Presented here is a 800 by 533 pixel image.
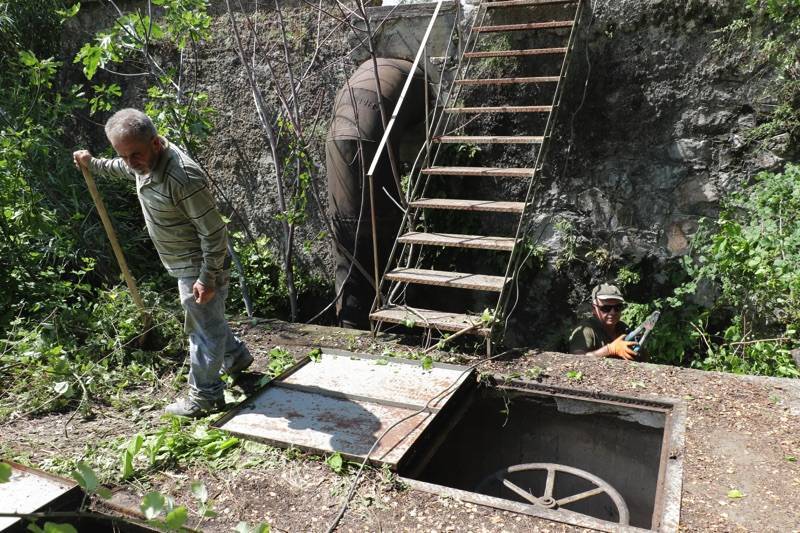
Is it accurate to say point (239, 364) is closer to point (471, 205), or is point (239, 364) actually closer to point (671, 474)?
point (471, 205)

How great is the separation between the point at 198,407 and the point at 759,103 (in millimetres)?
4533

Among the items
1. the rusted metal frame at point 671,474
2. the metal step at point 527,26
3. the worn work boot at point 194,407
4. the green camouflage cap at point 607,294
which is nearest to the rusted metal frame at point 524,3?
the metal step at point 527,26

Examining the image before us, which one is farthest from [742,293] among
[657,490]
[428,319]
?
[428,319]

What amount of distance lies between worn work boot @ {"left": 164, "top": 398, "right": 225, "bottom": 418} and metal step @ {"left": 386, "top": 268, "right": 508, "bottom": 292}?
1632mm

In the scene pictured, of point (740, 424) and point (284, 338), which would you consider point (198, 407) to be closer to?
point (284, 338)

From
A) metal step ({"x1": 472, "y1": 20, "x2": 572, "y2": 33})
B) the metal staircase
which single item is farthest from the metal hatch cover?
metal step ({"x1": 472, "y1": 20, "x2": 572, "y2": 33})

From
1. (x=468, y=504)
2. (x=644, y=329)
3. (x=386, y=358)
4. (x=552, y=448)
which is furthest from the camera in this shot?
(x=644, y=329)

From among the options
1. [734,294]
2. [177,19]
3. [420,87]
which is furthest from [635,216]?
[177,19]

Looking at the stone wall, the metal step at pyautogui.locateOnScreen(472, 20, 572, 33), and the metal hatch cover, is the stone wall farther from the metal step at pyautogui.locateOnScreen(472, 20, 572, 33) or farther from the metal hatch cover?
the metal hatch cover

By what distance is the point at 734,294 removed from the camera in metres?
4.57

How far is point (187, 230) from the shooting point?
11.6 feet

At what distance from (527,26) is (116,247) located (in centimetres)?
367

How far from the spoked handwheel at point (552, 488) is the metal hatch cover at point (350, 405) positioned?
572 mm

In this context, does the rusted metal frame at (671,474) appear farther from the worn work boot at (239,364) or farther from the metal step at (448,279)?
the worn work boot at (239,364)
